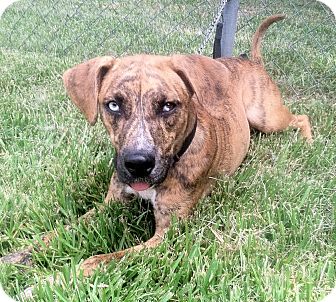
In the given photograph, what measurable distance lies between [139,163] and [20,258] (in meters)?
0.91

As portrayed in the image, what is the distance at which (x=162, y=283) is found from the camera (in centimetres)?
304

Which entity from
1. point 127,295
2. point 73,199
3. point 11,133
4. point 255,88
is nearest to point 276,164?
point 255,88

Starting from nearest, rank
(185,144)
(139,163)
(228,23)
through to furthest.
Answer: (139,163)
(185,144)
(228,23)

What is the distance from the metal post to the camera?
5.69 m

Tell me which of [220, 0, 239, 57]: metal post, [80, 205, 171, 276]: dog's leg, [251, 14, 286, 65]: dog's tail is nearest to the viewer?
[80, 205, 171, 276]: dog's leg

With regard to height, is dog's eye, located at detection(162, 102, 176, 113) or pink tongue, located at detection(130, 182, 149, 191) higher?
dog's eye, located at detection(162, 102, 176, 113)

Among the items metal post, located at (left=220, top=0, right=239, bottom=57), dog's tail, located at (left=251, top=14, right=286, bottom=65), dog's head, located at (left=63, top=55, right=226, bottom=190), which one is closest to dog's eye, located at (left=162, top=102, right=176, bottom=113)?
dog's head, located at (left=63, top=55, right=226, bottom=190)

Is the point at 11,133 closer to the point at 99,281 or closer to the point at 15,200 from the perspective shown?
the point at 15,200

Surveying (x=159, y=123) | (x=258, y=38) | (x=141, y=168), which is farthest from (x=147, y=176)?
(x=258, y=38)

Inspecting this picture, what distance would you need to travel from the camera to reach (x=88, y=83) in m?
3.41

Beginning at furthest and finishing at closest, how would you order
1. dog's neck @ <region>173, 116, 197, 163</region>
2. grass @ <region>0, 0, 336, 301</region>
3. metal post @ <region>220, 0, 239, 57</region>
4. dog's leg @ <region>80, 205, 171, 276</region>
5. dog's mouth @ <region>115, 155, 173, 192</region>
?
metal post @ <region>220, 0, 239, 57</region>, dog's neck @ <region>173, 116, 197, 163</region>, dog's mouth @ <region>115, 155, 173, 192</region>, dog's leg @ <region>80, 205, 171, 276</region>, grass @ <region>0, 0, 336, 301</region>

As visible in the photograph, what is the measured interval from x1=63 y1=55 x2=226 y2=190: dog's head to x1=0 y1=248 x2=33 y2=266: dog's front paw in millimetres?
701

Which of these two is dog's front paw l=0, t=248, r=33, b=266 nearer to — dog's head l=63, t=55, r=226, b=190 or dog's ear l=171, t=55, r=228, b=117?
dog's head l=63, t=55, r=226, b=190

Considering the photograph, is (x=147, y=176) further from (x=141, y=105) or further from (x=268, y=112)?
(x=268, y=112)
